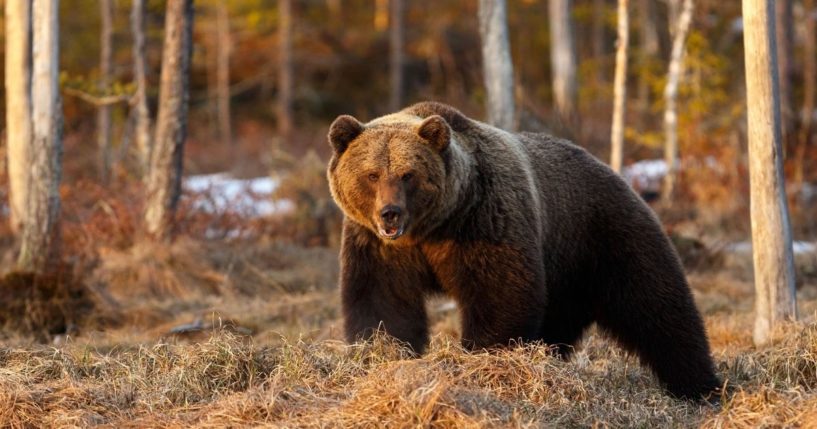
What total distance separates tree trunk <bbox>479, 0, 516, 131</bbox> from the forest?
2 cm

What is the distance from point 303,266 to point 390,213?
7.06 m

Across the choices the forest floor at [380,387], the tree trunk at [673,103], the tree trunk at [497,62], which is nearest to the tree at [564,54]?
the tree trunk at [673,103]

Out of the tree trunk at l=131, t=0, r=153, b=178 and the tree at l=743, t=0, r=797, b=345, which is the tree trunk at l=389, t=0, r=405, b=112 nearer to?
the tree trunk at l=131, t=0, r=153, b=178

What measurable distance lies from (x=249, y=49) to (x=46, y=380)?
1147 inches

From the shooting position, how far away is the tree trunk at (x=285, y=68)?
30.0 m

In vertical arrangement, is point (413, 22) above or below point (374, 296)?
above

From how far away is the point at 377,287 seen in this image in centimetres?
606

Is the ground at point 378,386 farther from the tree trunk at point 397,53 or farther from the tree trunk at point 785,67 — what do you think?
the tree trunk at point 397,53

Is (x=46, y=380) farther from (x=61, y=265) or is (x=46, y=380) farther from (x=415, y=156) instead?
(x=61, y=265)

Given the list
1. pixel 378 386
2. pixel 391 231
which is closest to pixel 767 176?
pixel 391 231

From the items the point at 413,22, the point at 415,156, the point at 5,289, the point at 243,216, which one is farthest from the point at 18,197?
the point at 413,22

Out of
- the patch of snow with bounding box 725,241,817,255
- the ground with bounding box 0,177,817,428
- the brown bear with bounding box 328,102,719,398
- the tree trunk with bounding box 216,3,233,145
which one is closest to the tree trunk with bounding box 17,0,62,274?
the ground with bounding box 0,177,817,428

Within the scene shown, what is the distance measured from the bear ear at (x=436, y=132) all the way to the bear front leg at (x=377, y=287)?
623 mm

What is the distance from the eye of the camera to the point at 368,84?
35.3m
